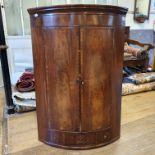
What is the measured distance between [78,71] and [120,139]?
0.79 metres

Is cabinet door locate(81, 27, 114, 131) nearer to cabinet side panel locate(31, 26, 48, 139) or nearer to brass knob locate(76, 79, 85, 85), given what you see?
brass knob locate(76, 79, 85, 85)

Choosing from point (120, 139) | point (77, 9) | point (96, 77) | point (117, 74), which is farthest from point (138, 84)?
point (77, 9)

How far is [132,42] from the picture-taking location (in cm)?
398

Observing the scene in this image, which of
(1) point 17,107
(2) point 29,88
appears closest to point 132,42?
(2) point 29,88

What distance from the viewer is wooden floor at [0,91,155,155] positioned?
1.66 m

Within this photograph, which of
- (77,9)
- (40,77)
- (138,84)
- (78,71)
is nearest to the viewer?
(77,9)

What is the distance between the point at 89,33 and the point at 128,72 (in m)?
2.51

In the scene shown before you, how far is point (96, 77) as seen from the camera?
1.55 m

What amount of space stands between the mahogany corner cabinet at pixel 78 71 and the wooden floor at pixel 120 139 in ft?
0.26

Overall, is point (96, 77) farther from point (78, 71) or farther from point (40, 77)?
point (40, 77)

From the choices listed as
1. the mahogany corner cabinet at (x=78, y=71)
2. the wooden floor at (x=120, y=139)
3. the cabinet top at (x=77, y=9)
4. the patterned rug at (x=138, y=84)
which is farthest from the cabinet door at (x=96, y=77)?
the patterned rug at (x=138, y=84)

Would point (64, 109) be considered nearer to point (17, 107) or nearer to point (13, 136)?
point (13, 136)

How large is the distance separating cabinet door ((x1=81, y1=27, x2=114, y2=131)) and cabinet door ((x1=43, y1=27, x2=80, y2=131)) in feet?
0.20

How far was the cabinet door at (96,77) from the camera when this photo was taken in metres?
1.47
